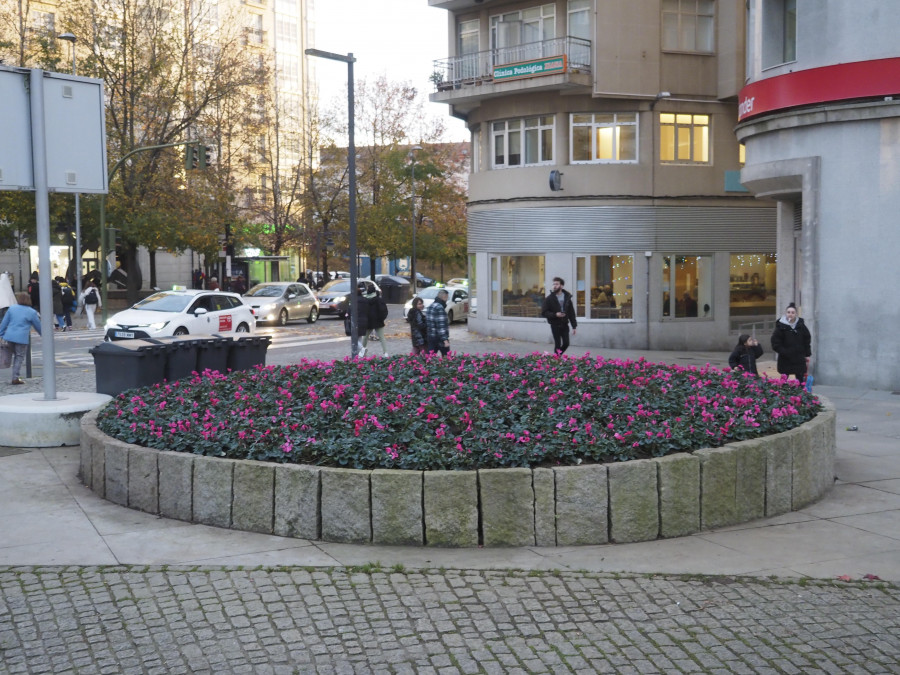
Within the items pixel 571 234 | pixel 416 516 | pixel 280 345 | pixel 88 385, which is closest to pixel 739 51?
pixel 571 234

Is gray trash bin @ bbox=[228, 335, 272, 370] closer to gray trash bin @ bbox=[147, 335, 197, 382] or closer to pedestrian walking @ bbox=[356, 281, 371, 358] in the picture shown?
gray trash bin @ bbox=[147, 335, 197, 382]

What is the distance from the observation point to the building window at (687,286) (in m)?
29.4

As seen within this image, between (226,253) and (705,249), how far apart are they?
96.4 feet

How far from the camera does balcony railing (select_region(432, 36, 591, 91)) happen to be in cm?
2844

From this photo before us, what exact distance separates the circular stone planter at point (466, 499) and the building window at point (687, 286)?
841 inches

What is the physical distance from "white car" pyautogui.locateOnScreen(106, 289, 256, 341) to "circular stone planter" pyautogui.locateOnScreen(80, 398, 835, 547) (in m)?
16.5

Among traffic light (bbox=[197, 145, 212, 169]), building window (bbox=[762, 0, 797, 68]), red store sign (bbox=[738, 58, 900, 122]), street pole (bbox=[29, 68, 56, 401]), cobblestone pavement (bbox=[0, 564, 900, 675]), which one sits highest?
building window (bbox=[762, 0, 797, 68])

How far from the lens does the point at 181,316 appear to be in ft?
84.3

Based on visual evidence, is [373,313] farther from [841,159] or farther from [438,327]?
[841,159]

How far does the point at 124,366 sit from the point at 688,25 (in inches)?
795

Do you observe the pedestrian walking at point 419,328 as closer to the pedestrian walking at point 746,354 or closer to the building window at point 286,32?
the pedestrian walking at point 746,354

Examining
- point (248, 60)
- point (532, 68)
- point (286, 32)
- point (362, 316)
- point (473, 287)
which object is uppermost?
point (286, 32)

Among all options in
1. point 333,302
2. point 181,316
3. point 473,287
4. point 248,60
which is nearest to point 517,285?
point 473,287

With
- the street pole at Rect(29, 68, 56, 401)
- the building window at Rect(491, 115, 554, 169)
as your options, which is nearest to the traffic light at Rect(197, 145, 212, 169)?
the building window at Rect(491, 115, 554, 169)
